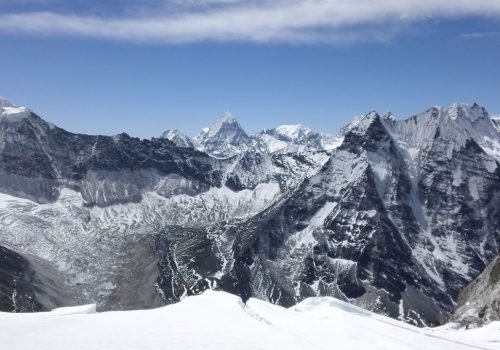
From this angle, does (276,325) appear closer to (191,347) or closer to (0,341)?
(191,347)

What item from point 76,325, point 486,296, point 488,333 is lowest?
point 486,296

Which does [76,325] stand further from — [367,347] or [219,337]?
[367,347]

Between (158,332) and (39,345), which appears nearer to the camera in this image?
(39,345)

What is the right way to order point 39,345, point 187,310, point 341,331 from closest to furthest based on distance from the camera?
point 39,345 < point 341,331 < point 187,310

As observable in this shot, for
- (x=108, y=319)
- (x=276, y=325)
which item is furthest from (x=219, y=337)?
(x=108, y=319)

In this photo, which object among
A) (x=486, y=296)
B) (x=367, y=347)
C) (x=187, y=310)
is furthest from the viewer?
(x=486, y=296)

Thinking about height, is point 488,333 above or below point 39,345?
below

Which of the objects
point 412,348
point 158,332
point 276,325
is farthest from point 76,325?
point 412,348
